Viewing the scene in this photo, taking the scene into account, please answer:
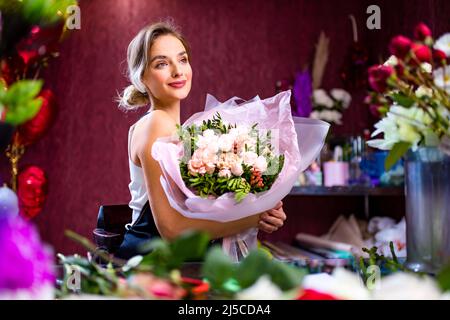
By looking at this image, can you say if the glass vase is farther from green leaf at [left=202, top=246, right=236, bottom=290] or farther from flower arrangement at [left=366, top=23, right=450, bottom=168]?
green leaf at [left=202, top=246, right=236, bottom=290]

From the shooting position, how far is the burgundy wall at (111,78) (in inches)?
34.2

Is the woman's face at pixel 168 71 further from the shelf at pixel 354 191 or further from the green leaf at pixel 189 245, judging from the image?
the shelf at pixel 354 191

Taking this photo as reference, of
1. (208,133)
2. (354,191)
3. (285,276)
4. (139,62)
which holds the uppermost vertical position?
(139,62)

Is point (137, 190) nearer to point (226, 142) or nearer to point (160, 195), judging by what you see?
point (160, 195)

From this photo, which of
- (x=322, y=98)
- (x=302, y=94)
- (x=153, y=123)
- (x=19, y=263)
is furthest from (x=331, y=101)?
(x=19, y=263)

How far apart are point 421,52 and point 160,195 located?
0.39 meters

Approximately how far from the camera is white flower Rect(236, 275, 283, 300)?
1.69 ft

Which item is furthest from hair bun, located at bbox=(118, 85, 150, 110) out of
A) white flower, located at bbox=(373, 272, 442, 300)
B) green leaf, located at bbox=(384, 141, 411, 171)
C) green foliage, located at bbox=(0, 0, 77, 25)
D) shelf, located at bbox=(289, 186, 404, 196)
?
shelf, located at bbox=(289, 186, 404, 196)

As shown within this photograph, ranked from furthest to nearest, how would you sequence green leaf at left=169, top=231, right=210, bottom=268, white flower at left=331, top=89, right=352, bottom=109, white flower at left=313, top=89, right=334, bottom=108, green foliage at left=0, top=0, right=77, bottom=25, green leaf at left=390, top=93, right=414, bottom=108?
white flower at left=313, top=89, right=334, bottom=108 < white flower at left=331, top=89, right=352, bottom=109 < green leaf at left=390, top=93, right=414, bottom=108 < green foliage at left=0, top=0, right=77, bottom=25 < green leaf at left=169, top=231, right=210, bottom=268

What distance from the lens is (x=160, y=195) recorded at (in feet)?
2.76

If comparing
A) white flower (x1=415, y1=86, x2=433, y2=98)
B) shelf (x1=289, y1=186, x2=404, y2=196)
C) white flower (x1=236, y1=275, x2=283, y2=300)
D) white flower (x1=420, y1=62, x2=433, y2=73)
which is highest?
white flower (x1=420, y1=62, x2=433, y2=73)

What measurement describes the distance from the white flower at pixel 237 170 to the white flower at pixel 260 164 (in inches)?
0.9
